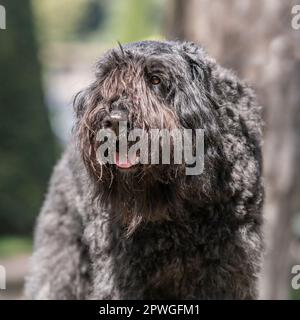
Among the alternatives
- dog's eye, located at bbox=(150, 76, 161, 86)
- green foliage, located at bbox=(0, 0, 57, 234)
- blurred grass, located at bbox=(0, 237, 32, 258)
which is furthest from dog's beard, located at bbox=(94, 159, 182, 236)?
green foliage, located at bbox=(0, 0, 57, 234)

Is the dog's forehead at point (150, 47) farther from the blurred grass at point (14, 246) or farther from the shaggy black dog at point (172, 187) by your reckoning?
the blurred grass at point (14, 246)

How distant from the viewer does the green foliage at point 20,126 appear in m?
13.4

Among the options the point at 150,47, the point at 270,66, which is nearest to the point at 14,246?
the point at 270,66

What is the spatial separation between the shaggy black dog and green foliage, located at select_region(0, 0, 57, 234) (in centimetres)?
817

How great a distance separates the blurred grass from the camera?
12492mm

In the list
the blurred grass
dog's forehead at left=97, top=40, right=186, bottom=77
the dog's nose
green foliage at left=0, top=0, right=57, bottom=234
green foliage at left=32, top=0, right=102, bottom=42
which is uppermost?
green foliage at left=32, top=0, right=102, bottom=42

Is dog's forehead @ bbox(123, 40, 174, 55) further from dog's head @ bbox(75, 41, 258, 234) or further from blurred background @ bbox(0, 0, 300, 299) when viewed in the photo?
blurred background @ bbox(0, 0, 300, 299)

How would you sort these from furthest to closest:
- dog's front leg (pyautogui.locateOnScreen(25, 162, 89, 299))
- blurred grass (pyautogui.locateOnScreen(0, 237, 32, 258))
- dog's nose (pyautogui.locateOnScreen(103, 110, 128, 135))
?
blurred grass (pyautogui.locateOnScreen(0, 237, 32, 258))
dog's front leg (pyautogui.locateOnScreen(25, 162, 89, 299))
dog's nose (pyautogui.locateOnScreen(103, 110, 128, 135))

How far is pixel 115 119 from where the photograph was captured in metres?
4.40

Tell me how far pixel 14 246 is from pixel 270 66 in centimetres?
691

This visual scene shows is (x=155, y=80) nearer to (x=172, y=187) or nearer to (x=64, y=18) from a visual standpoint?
(x=172, y=187)
